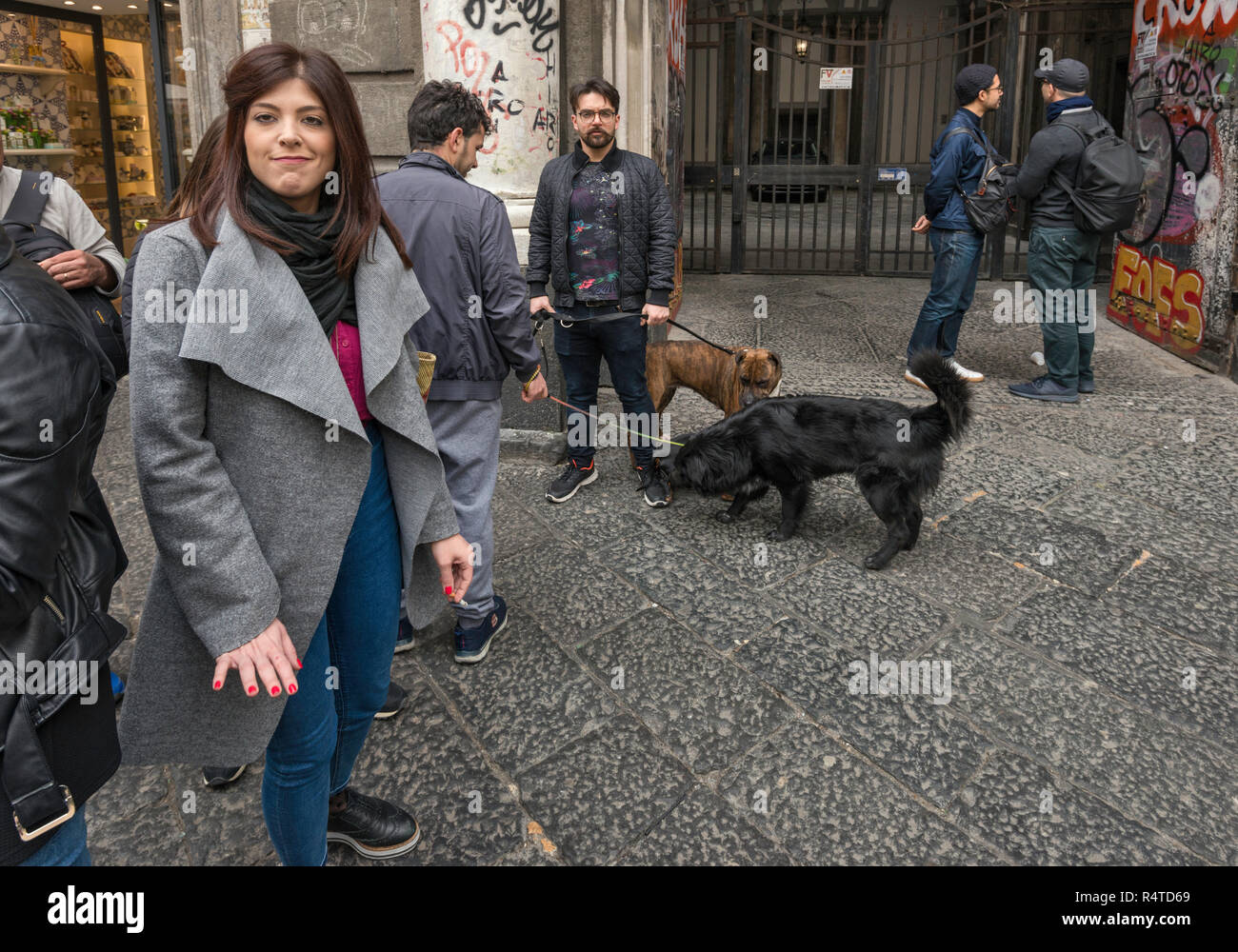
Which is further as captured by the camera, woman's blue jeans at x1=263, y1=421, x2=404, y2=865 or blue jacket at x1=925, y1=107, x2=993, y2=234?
blue jacket at x1=925, y1=107, x2=993, y2=234

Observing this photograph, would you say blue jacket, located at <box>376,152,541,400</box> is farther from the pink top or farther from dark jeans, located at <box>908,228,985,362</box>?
dark jeans, located at <box>908,228,985,362</box>

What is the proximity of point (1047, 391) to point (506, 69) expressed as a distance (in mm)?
4188

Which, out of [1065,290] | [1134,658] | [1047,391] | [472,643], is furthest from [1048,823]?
[1065,290]

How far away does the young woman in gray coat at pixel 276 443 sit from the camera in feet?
5.36

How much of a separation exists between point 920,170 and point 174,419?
1020cm

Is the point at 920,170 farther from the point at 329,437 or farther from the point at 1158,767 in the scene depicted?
the point at 329,437

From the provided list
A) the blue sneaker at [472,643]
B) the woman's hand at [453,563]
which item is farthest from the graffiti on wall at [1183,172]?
the woman's hand at [453,563]

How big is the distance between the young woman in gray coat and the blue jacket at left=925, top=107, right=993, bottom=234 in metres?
5.35

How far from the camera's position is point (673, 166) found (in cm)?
805

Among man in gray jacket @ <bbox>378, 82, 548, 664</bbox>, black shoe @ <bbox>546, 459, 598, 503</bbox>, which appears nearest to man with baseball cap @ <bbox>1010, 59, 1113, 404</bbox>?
black shoe @ <bbox>546, 459, 598, 503</bbox>

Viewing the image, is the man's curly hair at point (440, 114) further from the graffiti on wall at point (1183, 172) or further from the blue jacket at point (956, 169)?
the graffiti on wall at point (1183, 172)

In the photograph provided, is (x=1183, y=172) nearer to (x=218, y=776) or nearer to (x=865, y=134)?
(x=865, y=134)

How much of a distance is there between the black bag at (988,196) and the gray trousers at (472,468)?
443 cm

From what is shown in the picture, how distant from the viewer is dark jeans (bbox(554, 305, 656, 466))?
14.9 feet
